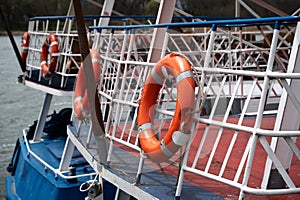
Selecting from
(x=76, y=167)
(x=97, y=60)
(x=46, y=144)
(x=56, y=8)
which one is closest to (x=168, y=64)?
(x=97, y=60)

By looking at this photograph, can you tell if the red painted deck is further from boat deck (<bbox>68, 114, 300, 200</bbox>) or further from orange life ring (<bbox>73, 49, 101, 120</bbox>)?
orange life ring (<bbox>73, 49, 101, 120</bbox>)

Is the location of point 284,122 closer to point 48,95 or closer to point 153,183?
point 153,183

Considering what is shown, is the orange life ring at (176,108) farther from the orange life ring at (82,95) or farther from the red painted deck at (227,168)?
the orange life ring at (82,95)

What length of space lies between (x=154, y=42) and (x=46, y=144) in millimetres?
3716

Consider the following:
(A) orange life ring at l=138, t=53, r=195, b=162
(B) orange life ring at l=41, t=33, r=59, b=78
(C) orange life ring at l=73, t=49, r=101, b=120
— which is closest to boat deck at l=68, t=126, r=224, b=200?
(A) orange life ring at l=138, t=53, r=195, b=162

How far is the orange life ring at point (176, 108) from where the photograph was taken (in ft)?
11.4

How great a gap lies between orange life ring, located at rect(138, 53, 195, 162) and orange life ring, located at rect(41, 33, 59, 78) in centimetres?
431

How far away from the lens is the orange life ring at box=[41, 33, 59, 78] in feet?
26.6

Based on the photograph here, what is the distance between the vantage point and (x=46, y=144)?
852cm

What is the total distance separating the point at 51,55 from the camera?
8.12 m

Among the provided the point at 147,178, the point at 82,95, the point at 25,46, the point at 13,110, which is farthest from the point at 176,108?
the point at 13,110

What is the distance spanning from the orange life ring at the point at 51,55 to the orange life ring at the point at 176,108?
4.31 metres

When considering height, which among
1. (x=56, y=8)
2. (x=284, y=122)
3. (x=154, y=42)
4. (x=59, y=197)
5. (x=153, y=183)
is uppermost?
(x=56, y=8)

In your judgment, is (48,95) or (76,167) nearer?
(76,167)
